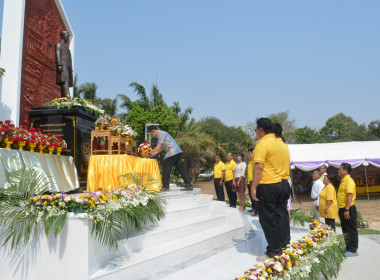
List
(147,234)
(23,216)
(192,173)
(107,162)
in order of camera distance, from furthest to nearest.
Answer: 1. (192,173)
2. (107,162)
3. (147,234)
4. (23,216)

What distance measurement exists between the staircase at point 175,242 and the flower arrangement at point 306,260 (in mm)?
1062

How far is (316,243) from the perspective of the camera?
3.60 m

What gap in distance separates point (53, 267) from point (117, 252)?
28.1 inches

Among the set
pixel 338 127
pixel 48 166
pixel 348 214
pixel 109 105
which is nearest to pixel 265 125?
pixel 348 214

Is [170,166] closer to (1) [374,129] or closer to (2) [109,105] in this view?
(2) [109,105]

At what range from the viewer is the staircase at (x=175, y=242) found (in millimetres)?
3373

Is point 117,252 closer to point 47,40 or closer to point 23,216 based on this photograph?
point 23,216

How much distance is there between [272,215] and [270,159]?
66cm

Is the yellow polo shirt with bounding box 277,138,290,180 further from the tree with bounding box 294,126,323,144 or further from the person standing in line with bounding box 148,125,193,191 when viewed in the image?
the tree with bounding box 294,126,323,144

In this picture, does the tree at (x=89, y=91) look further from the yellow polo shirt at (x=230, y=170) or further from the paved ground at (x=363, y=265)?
the paved ground at (x=363, y=265)

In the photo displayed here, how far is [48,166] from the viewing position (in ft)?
17.0

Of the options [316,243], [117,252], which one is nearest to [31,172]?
[117,252]

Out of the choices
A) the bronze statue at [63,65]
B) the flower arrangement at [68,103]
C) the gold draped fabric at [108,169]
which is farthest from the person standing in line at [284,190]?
the bronze statue at [63,65]

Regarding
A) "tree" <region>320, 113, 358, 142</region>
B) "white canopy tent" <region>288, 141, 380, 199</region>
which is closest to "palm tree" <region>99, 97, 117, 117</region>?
"white canopy tent" <region>288, 141, 380, 199</region>
